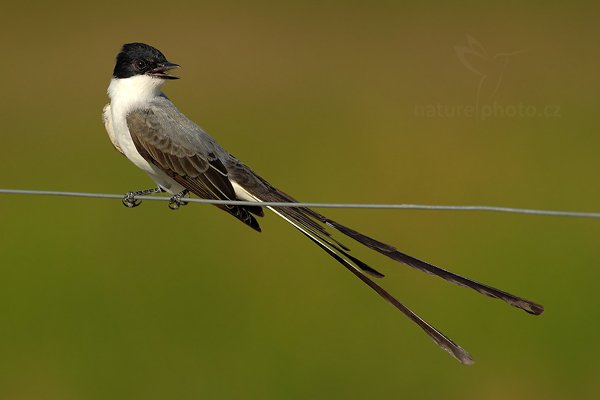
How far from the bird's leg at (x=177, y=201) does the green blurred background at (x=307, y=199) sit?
2.27 m

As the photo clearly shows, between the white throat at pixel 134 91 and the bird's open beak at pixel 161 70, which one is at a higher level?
the bird's open beak at pixel 161 70

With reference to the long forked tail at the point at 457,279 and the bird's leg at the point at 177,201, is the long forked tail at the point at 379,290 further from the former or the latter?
the bird's leg at the point at 177,201

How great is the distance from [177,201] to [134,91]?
68 cm

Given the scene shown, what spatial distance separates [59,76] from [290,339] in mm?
6443

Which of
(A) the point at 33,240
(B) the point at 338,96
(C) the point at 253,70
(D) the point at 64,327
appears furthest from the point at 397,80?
(D) the point at 64,327

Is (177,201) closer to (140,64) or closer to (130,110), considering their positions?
(130,110)

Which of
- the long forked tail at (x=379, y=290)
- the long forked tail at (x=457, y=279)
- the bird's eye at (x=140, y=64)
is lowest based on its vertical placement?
the long forked tail at (x=379, y=290)

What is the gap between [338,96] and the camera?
13.6 metres

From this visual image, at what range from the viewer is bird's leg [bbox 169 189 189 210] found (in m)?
5.65

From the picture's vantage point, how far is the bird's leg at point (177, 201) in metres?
5.65

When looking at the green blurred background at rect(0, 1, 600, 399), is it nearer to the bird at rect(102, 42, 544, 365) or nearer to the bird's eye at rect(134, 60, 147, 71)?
the bird at rect(102, 42, 544, 365)

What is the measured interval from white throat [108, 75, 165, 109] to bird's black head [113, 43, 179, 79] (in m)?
0.03

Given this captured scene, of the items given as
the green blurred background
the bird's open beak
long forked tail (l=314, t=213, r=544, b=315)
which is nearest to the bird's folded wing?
the bird's open beak

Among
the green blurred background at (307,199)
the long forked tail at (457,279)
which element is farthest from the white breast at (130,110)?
the green blurred background at (307,199)
